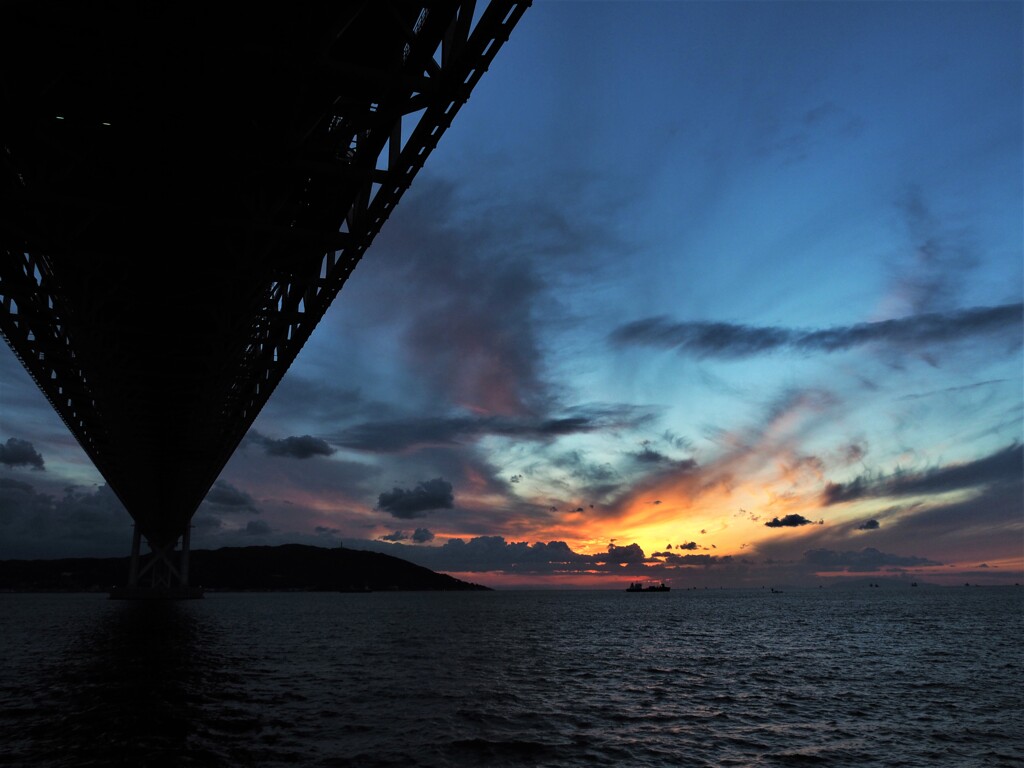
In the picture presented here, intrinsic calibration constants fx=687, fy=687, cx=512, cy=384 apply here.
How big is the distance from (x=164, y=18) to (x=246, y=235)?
6123mm

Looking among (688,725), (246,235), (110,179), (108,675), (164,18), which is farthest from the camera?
(108,675)

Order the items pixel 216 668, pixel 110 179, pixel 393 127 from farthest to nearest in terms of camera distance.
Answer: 1. pixel 216 668
2. pixel 110 179
3. pixel 393 127

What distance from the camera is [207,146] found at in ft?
39.8

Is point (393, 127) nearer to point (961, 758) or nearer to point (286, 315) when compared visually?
point (286, 315)

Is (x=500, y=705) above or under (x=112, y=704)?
under

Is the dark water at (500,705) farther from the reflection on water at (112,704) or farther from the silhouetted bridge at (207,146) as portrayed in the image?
the silhouetted bridge at (207,146)

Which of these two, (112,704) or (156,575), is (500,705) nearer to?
(112,704)

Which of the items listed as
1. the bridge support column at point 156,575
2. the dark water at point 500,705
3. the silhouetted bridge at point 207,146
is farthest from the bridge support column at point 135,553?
the silhouetted bridge at point 207,146

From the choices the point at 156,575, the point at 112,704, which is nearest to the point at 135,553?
the point at 156,575

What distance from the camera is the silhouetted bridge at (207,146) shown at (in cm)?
912

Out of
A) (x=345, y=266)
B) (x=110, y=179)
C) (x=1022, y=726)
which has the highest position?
(x=110, y=179)

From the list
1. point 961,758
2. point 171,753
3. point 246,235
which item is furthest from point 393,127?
point 961,758

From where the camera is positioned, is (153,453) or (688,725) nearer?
(688,725)

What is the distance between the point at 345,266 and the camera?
15109mm
